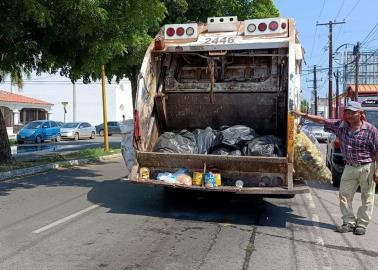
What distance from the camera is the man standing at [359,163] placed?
7.50 metres

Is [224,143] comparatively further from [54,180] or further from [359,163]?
[54,180]

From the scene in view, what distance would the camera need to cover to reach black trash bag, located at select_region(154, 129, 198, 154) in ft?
28.5

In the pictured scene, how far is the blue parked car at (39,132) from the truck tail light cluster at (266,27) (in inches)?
1113

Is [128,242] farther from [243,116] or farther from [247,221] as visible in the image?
[243,116]

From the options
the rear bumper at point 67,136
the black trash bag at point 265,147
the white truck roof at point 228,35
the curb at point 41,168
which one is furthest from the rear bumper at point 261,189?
the rear bumper at point 67,136

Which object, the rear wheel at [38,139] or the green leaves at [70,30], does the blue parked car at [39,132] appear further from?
the green leaves at [70,30]

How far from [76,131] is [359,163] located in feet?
117

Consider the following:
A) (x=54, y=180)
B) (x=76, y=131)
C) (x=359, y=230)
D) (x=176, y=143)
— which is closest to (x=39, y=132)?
(x=76, y=131)

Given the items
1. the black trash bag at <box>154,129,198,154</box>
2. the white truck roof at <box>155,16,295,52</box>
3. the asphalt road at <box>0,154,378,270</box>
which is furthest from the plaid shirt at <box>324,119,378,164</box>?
the black trash bag at <box>154,129,198,154</box>

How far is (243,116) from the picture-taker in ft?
31.8

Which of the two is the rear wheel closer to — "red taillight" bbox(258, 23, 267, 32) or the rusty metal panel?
the rusty metal panel

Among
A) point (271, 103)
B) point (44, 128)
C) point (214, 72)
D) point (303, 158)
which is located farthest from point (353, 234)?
point (44, 128)

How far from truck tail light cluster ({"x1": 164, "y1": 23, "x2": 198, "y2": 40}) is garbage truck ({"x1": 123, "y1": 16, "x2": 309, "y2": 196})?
0.01 m

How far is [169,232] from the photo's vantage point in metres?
7.24
